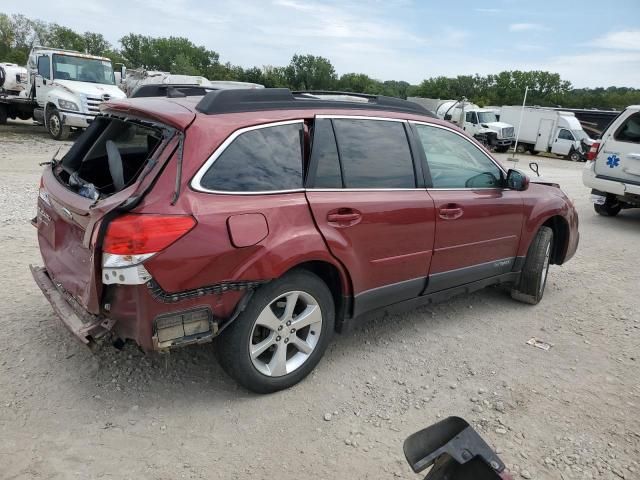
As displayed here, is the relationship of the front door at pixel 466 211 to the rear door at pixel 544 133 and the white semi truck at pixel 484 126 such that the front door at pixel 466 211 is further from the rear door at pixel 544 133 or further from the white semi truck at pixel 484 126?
the rear door at pixel 544 133

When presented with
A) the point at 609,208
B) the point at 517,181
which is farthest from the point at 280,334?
the point at 609,208

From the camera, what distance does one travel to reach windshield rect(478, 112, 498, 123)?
29816 mm

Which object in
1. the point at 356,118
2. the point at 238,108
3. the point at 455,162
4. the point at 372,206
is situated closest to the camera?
the point at 238,108

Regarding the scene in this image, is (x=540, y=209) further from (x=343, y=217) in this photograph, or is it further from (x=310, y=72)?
(x=310, y=72)

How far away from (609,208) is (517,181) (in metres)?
6.48

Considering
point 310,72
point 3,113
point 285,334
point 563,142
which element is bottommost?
point 285,334

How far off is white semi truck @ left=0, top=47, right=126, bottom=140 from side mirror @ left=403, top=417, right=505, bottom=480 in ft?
47.1

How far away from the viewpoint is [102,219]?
2.45 metres

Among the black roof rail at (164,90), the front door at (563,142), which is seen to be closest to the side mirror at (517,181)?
the black roof rail at (164,90)

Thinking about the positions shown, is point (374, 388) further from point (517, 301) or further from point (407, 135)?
point (517, 301)

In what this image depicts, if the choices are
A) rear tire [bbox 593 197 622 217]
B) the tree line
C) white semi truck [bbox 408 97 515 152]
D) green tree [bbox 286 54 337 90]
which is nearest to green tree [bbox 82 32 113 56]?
the tree line

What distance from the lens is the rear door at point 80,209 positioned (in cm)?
254

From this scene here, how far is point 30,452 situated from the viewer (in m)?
2.44

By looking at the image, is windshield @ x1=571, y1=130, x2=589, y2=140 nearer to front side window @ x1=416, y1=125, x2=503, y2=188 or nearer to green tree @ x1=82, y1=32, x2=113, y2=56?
→ front side window @ x1=416, y1=125, x2=503, y2=188
